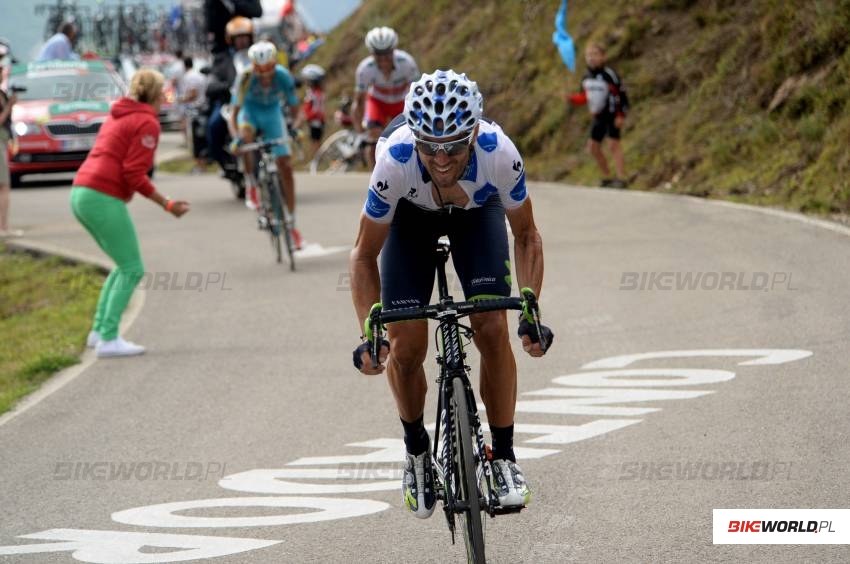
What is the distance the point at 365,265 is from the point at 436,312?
568 millimetres

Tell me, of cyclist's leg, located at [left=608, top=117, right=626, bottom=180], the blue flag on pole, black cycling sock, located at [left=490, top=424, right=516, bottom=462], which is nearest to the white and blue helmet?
black cycling sock, located at [left=490, top=424, right=516, bottom=462]

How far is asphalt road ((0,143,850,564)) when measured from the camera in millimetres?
6047

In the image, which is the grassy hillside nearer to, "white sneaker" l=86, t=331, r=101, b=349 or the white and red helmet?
the white and red helmet

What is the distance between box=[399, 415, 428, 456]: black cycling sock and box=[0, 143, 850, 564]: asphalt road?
41cm

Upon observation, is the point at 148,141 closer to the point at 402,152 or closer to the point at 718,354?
the point at 718,354

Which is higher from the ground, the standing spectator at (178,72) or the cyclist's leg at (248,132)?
the cyclist's leg at (248,132)

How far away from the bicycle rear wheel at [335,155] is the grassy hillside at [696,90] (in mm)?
2541

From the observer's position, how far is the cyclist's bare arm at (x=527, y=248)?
558 centimetres

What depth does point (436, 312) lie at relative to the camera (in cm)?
515

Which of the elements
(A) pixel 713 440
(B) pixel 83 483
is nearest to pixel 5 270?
(B) pixel 83 483

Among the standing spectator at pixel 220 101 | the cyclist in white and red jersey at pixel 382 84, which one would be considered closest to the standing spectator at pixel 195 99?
the standing spectator at pixel 220 101

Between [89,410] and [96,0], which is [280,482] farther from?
[96,0]

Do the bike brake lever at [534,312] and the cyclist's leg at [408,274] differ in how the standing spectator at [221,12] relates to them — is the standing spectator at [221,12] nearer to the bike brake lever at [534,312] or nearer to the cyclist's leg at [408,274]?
the cyclist's leg at [408,274]

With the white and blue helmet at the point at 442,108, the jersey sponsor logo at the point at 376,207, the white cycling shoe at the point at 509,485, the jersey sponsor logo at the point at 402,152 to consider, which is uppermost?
the white and blue helmet at the point at 442,108
